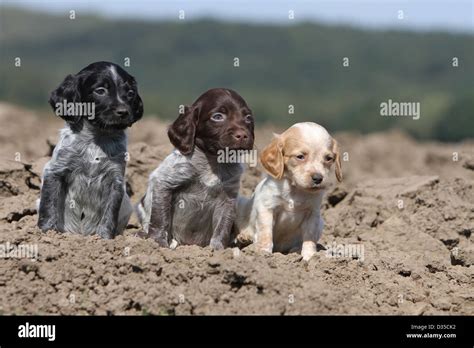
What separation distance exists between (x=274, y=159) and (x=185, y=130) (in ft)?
3.22

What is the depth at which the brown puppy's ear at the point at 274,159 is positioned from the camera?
9.95 metres

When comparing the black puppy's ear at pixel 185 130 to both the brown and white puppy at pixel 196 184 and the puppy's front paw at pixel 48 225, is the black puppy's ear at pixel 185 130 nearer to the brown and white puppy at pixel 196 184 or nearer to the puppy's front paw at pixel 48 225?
the brown and white puppy at pixel 196 184

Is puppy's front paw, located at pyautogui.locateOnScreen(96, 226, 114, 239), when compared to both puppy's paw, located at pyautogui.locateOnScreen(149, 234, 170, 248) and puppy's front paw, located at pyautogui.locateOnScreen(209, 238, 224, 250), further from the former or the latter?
puppy's front paw, located at pyautogui.locateOnScreen(209, 238, 224, 250)

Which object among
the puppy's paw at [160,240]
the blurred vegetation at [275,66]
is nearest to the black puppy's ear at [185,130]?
the puppy's paw at [160,240]

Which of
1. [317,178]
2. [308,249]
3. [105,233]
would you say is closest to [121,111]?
[105,233]

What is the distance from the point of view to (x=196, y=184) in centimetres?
1045

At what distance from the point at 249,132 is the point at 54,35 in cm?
8631

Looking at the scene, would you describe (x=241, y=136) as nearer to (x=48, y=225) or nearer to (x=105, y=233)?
(x=105, y=233)

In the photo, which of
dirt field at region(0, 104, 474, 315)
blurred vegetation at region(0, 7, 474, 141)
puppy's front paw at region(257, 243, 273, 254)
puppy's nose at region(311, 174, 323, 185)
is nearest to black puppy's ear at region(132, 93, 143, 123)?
dirt field at region(0, 104, 474, 315)

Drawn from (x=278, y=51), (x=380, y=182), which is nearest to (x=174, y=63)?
(x=278, y=51)

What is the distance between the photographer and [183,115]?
10.3 m

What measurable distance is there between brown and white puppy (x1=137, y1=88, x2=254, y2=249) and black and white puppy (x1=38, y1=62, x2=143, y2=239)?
429mm

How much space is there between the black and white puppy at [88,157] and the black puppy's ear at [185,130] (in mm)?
392

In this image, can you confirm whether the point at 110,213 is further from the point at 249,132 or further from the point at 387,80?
the point at 387,80
